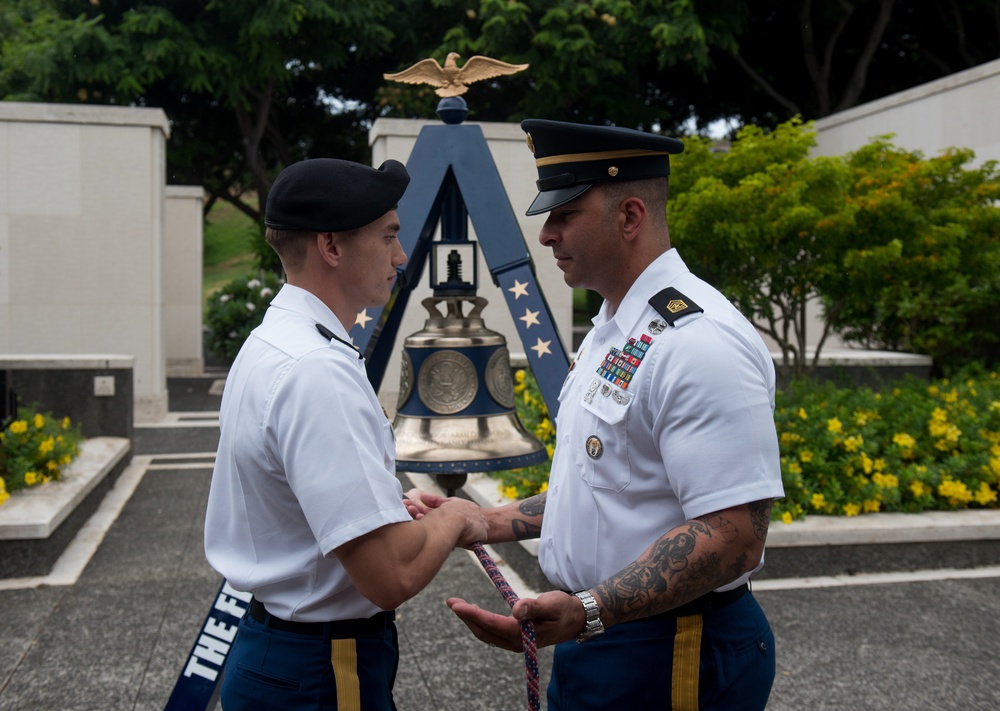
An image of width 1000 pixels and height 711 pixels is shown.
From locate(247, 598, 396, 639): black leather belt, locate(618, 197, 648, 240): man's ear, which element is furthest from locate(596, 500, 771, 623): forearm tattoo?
locate(618, 197, 648, 240): man's ear

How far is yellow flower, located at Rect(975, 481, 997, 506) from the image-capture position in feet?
18.7

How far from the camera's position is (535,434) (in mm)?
6098

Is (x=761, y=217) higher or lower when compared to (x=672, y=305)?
higher

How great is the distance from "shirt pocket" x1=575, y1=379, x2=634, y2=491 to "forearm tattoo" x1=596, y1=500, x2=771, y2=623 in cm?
21

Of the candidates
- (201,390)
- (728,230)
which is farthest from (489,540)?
(201,390)

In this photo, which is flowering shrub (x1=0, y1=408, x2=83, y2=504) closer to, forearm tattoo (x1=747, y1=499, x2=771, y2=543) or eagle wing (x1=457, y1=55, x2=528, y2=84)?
eagle wing (x1=457, y1=55, x2=528, y2=84)

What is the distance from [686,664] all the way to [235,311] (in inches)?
602

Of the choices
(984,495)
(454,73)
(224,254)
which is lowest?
(984,495)

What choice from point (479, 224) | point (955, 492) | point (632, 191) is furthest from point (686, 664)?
point (955, 492)

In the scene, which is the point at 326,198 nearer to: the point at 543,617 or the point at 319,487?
the point at 319,487

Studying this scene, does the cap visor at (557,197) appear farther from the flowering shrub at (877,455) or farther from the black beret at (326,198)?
the flowering shrub at (877,455)

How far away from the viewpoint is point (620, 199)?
6.73 feet

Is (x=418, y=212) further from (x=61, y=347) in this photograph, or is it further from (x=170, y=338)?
(x=170, y=338)

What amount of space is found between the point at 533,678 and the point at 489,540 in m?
0.56
